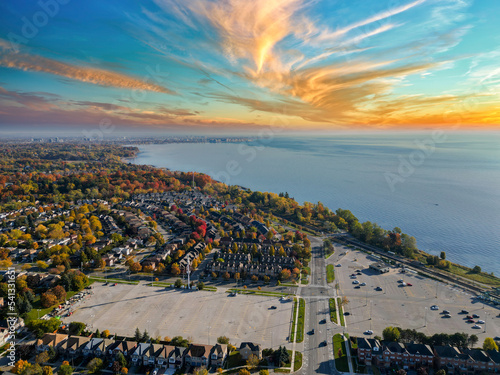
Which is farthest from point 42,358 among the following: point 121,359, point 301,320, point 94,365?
point 301,320

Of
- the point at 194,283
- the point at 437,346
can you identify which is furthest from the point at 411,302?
the point at 194,283

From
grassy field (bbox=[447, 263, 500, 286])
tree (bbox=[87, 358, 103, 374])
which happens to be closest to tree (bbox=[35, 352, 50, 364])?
tree (bbox=[87, 358, 103, 374])

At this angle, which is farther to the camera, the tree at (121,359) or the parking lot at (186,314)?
the parking lot at (186,314)

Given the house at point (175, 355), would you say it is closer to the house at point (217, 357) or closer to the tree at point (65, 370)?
the house at point (217, 357)

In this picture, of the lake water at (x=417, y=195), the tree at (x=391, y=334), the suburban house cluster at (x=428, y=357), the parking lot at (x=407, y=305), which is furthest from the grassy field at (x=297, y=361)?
the lake water at (x=417, y=195)

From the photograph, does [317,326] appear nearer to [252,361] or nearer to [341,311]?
[341,311]

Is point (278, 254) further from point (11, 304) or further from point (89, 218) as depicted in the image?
point (89, 218)

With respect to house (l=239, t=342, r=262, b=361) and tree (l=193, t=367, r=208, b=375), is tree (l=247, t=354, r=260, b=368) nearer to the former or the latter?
house (l=239, t=342, r=262, b=361)
